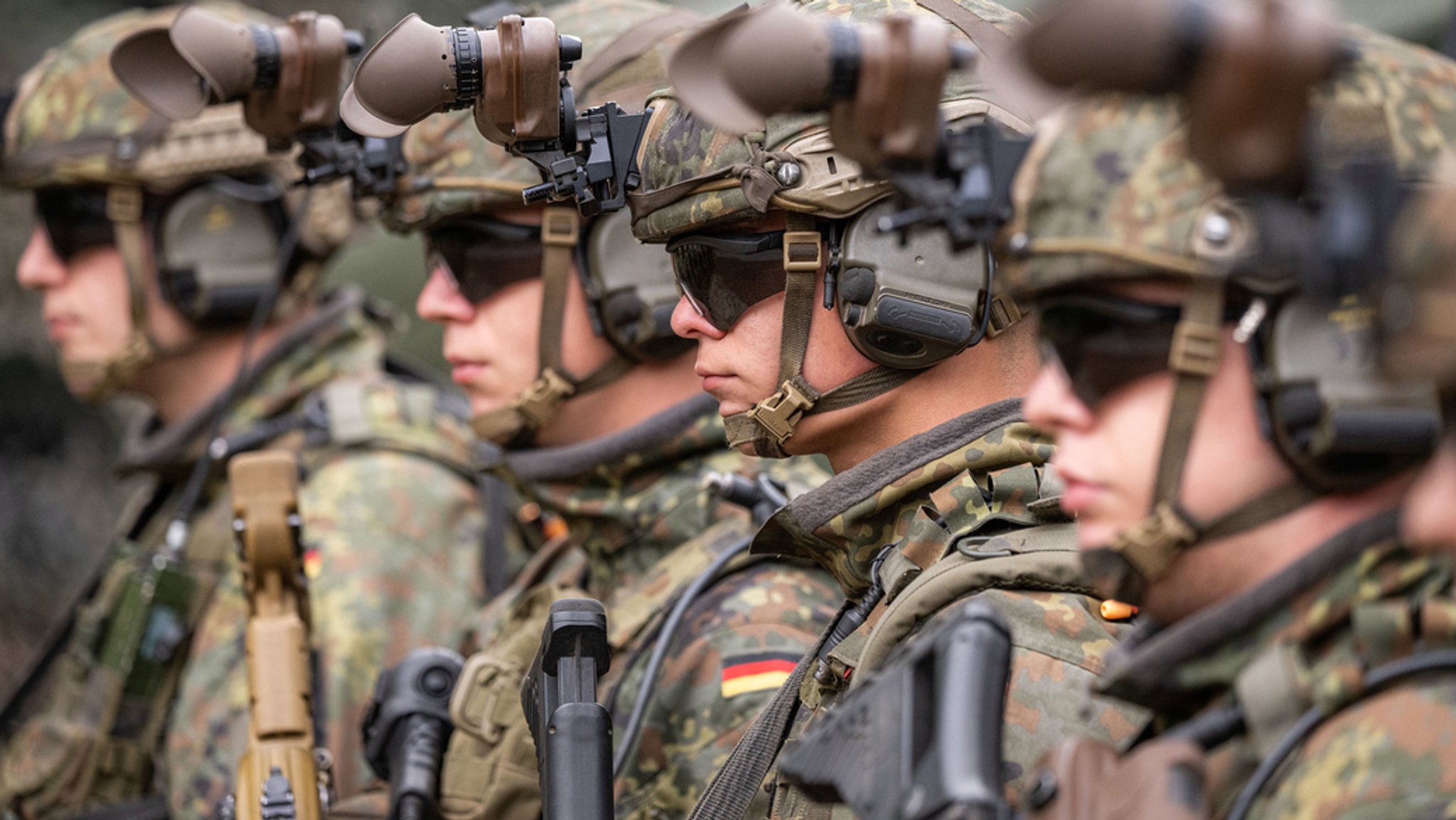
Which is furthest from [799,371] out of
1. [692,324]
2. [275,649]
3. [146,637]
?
[146,637]

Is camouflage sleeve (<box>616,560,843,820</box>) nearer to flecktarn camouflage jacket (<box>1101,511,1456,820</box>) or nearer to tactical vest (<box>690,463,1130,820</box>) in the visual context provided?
tactical vest (<box>690,463,1130,820</box>)

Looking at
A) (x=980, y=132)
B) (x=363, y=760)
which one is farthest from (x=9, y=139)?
(x=980, y=132)

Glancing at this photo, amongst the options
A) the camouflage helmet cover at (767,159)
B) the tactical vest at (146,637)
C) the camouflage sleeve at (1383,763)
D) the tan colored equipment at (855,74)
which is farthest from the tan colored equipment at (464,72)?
the tactical vest at (146,637)

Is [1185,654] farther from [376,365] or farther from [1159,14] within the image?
[376,365]

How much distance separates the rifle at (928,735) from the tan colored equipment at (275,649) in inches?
85.7

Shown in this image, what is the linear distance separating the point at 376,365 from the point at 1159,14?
4686 mm

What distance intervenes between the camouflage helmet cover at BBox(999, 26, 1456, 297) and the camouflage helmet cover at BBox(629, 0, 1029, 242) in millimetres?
898

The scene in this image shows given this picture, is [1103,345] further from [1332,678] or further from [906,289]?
[906,289]

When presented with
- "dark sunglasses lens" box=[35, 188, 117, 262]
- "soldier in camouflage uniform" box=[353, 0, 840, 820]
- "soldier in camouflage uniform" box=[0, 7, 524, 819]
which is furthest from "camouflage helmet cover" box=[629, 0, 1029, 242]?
"dark sunglasses lens" box=[35, 188, 117, 262]

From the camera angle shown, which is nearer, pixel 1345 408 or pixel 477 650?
pixel 1345 408

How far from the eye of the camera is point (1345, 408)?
221 cm

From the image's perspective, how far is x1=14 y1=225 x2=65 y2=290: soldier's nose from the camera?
21.0 ft

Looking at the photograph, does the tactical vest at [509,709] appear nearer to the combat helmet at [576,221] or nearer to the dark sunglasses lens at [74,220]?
the combat helmet at [576,221]

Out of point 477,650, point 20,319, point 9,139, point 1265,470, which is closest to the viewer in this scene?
point 1265,470
